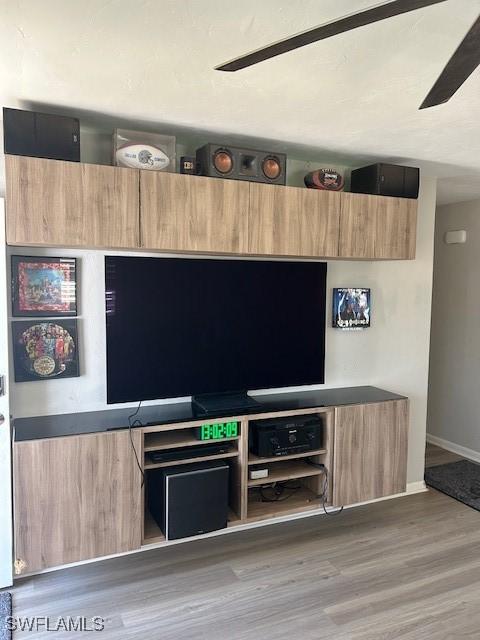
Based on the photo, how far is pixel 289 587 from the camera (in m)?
2.54

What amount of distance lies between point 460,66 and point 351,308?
232 cm

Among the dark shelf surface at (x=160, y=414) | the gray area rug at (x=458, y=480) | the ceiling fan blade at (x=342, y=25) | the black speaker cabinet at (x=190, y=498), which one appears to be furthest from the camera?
the gray area rug at (x=458, y=480)

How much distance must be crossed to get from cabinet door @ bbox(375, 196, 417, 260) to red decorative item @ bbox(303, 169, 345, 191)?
30 centimetres

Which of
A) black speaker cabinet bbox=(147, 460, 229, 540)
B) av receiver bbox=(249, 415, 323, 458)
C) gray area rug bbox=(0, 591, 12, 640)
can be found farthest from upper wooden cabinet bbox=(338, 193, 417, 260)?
gray area rug bbox=(0, 591, 12, 640)

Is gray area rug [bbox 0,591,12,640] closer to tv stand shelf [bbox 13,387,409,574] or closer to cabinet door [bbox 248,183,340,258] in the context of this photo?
tv stand shelf [bbox 13,387,409,574]

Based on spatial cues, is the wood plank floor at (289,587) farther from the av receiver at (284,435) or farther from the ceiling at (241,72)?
the ceiling at (241,72)

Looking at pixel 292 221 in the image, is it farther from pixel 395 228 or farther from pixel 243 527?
pixel 243 527

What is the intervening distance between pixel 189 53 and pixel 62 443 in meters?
1.89

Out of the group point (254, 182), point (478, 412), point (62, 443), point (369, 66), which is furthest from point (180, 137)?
point (478, 412)

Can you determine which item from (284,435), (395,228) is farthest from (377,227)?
(284,435)

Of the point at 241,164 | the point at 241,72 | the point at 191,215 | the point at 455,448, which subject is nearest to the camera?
the point at 241,72

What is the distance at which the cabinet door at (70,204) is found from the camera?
2.28 m

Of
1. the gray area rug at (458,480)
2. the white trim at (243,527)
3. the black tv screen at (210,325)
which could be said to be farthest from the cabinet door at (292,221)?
the gray area rug at (458,480)

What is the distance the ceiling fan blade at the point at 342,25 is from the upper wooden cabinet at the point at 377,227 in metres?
1.90
